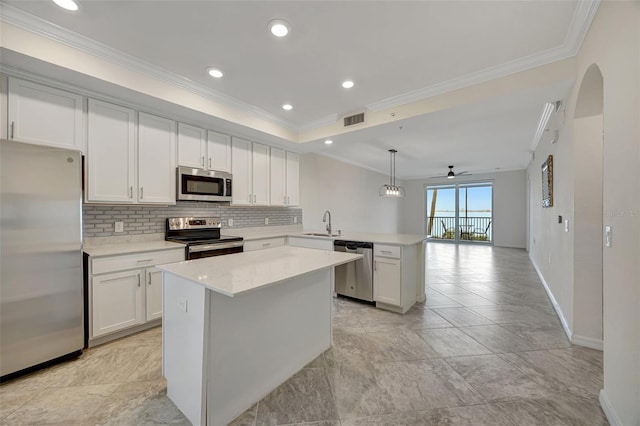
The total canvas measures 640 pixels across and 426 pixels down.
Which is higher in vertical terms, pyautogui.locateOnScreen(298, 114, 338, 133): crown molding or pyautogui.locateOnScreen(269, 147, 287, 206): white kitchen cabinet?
pyautogui.locateOnScreen(298, 114, 338, 133): crown molding

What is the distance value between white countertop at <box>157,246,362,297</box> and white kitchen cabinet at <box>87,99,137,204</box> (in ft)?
4.94

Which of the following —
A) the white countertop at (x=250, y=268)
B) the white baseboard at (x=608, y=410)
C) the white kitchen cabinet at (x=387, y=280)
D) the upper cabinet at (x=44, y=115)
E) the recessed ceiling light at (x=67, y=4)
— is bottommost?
the white baseboard at (x=608, y=410)

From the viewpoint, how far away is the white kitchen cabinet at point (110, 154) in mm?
2506

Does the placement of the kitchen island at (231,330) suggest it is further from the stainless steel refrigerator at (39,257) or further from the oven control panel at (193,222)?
the oven control panel at (193,222)

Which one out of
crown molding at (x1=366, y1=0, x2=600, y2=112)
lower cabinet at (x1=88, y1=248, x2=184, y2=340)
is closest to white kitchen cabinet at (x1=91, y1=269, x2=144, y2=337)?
lower cabinet at (x1=88, y1=248, x2=184, y2=340)

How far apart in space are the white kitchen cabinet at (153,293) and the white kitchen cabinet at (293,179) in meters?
2.40

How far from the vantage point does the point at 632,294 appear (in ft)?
4.21

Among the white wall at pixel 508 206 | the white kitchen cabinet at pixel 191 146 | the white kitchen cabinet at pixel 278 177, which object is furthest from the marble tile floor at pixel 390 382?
the white wall at pixel 508 206

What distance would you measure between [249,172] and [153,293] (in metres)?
2.10

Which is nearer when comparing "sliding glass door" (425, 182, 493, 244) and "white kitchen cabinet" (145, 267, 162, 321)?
"white kitchen cabinet" (145, 267, 162, 321)

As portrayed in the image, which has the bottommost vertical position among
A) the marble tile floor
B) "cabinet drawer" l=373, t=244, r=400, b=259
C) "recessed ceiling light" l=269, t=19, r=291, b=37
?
the marble tile floor

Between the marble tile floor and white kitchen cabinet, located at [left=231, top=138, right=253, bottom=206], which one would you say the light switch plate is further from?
white kitchen cabinet, located at [left=231, top=138, right=253, bottom=206]

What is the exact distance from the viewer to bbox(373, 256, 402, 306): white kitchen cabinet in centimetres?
322

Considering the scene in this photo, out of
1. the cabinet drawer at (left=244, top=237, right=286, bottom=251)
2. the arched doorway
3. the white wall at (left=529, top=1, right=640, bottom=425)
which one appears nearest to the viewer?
the white wall at (left=529, top=1, right=640, bottom=425)
